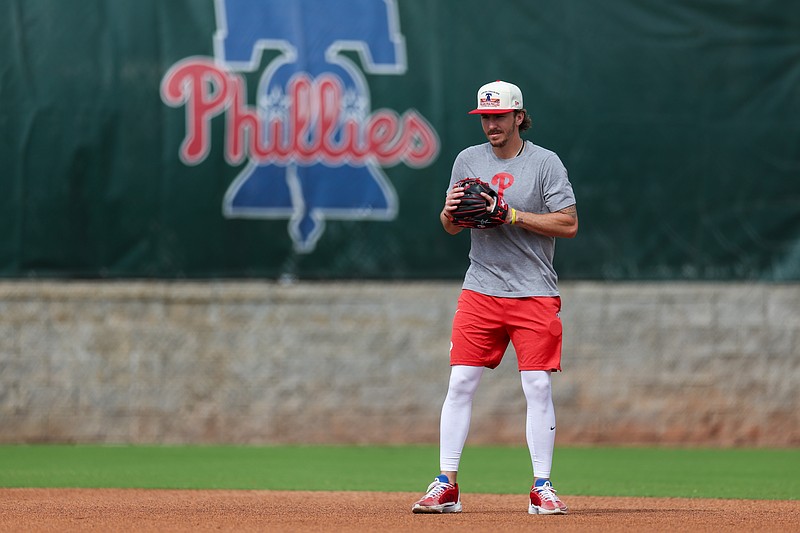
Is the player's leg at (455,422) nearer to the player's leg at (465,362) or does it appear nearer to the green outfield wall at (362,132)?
the player's leg at (465,362)

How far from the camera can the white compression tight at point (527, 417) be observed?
6.36 metres

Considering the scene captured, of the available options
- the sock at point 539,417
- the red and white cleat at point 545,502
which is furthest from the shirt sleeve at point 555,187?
the red and white cleat at point 545,502

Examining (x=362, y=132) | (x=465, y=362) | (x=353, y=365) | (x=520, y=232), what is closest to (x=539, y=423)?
(x=465, y=362)

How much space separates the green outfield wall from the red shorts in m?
4.59

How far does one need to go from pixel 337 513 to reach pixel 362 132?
528 cm

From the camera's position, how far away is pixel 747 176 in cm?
1138

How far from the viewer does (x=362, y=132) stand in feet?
36.3

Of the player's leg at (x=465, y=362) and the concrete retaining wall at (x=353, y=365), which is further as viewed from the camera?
the concrete retaining wall at (x=353, y=365)

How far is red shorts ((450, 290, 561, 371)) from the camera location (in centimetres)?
638

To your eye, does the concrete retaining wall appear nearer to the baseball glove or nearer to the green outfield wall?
the green outfield wall

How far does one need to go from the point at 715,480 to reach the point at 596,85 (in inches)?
155

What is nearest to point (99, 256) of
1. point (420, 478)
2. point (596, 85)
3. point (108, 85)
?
point (108, 85)

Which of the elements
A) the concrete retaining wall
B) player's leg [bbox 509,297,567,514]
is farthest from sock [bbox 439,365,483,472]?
the concrete retaining wall

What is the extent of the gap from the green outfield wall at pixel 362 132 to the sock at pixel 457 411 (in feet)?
15.2
